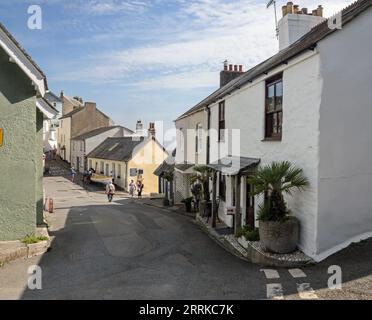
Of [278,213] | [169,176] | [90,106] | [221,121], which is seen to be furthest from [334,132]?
[90,106]

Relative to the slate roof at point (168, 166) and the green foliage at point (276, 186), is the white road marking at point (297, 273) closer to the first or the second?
the green foliage at point (276, 186)

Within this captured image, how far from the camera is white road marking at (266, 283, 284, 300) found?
21.0ft

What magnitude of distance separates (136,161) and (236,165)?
26.4 metres

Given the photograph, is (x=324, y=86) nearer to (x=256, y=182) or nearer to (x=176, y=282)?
(x=256, y=182)

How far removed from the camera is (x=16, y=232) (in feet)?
33.3

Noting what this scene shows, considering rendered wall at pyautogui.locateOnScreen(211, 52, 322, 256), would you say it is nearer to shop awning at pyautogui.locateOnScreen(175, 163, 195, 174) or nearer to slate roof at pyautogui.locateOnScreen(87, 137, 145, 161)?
shop awning at pyautogui.locateOnScreen(175, 163, 195, 174)

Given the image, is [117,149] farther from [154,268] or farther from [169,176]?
[154,268]

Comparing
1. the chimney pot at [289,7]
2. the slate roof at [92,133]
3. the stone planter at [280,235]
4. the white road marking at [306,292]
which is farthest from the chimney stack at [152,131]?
the white road marking at [306,292]

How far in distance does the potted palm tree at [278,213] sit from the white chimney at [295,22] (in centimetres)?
756

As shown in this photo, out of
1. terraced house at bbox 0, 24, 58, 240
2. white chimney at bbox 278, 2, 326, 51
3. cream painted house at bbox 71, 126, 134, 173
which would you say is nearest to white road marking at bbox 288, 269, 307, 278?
terraced house at bbox 0, 24, 58, 240

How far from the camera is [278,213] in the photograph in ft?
29.2

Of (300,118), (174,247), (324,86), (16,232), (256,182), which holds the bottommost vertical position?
(174,247)
